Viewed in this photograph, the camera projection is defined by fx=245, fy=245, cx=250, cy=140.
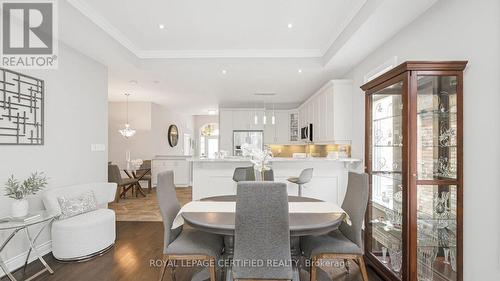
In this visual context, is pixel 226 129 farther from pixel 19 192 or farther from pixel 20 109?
pixel 19 192

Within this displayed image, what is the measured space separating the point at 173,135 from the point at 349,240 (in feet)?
26.9

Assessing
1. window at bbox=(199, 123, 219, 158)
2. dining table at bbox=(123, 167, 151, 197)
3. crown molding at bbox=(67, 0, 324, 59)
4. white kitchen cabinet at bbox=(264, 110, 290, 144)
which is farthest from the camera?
window at bbox=(199, 123, 219, 158)

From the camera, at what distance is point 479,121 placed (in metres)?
1.83

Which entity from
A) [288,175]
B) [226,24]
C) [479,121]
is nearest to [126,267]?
[288,175]

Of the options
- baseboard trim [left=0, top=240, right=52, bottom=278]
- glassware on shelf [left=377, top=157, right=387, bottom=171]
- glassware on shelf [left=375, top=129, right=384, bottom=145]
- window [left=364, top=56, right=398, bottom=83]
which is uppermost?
window [left=364, top=56, right=398, bottom=83]

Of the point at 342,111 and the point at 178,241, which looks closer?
the point at 178,241

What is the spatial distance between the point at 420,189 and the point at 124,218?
463 centimetres

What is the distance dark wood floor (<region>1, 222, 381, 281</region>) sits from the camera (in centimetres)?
249

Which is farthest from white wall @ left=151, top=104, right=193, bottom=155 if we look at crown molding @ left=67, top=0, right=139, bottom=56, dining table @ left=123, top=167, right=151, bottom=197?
crown molding @ left=67, top=0, right=139, bottom=56

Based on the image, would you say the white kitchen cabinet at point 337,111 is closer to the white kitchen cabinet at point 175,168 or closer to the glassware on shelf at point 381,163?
the glassware on shelf at point 381,163

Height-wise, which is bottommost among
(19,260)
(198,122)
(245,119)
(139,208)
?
(139,208)

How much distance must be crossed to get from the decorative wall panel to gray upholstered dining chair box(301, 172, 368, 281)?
10.5 ft

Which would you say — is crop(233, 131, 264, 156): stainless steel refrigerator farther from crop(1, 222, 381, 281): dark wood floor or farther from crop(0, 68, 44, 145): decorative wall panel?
crop(0, 68, 44, 145): decorative wall panel

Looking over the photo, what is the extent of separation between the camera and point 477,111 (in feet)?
6.05
